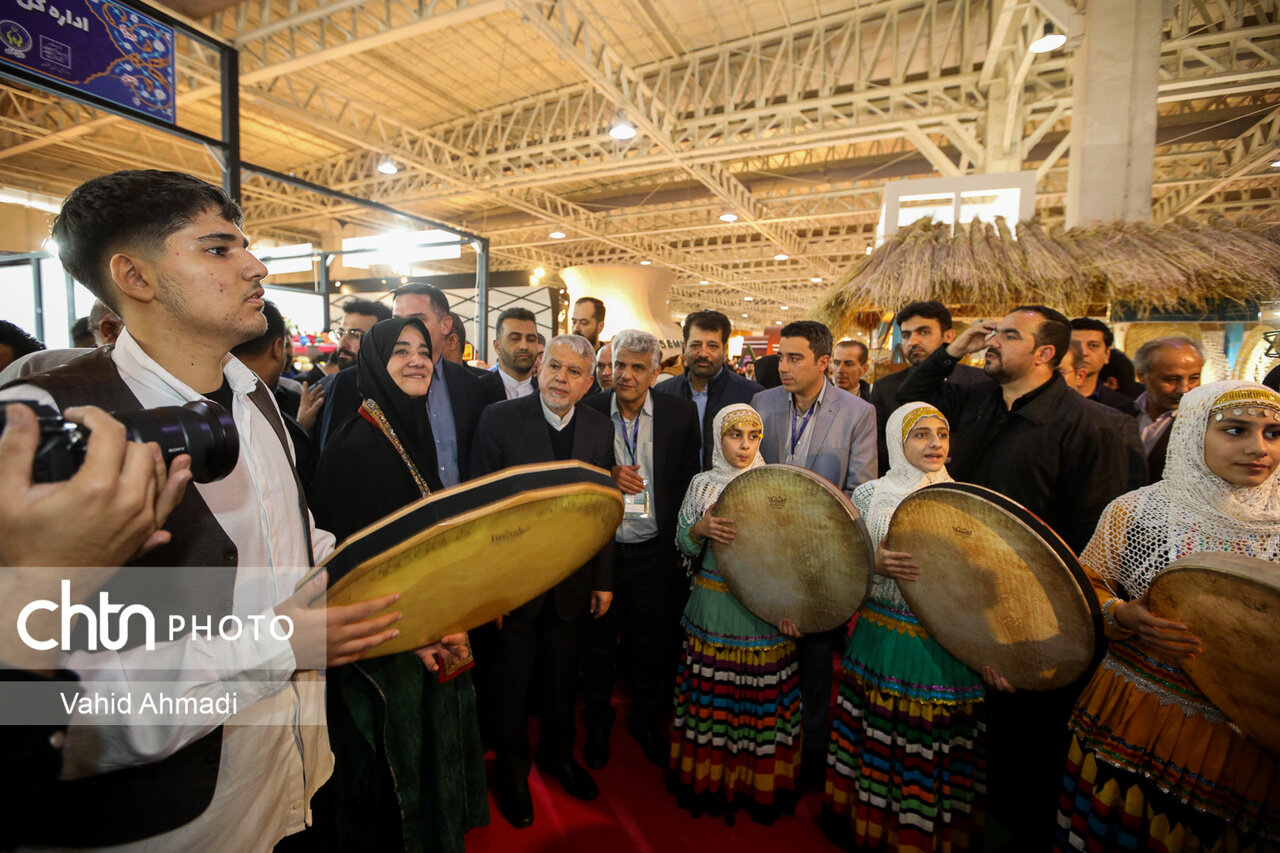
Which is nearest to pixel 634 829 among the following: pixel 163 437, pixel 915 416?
pixel 915 416

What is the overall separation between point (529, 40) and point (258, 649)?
403 inches

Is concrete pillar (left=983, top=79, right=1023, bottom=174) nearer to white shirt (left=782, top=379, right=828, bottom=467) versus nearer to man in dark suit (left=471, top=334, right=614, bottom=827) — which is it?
white shirt (left=782, top=379, right=828, bottom=467)

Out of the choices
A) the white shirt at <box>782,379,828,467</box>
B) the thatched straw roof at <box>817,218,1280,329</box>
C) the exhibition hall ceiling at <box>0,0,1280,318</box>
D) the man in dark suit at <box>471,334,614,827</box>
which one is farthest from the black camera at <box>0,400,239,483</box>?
the exhibition hall ceiling at <box>0,0,1280,318</box>

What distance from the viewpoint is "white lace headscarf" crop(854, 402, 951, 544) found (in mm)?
2061

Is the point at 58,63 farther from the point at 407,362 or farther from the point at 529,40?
the point at 529,40

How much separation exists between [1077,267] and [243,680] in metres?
5.20

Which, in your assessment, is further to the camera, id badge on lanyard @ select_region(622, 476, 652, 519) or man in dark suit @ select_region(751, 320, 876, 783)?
man in dark suit @ select_region(751, 320, 876, 783)

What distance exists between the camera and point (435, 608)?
117cm

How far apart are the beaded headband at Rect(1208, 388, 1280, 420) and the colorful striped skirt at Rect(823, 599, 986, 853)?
42.1 inches

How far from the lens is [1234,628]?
1.30 m

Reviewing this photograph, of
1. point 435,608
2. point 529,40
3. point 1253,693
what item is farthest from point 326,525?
point 529,40

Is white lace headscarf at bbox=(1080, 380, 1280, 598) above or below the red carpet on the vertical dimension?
above

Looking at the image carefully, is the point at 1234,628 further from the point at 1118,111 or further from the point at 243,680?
the point at 1118,111

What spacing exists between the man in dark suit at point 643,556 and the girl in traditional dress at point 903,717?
0.95 m
